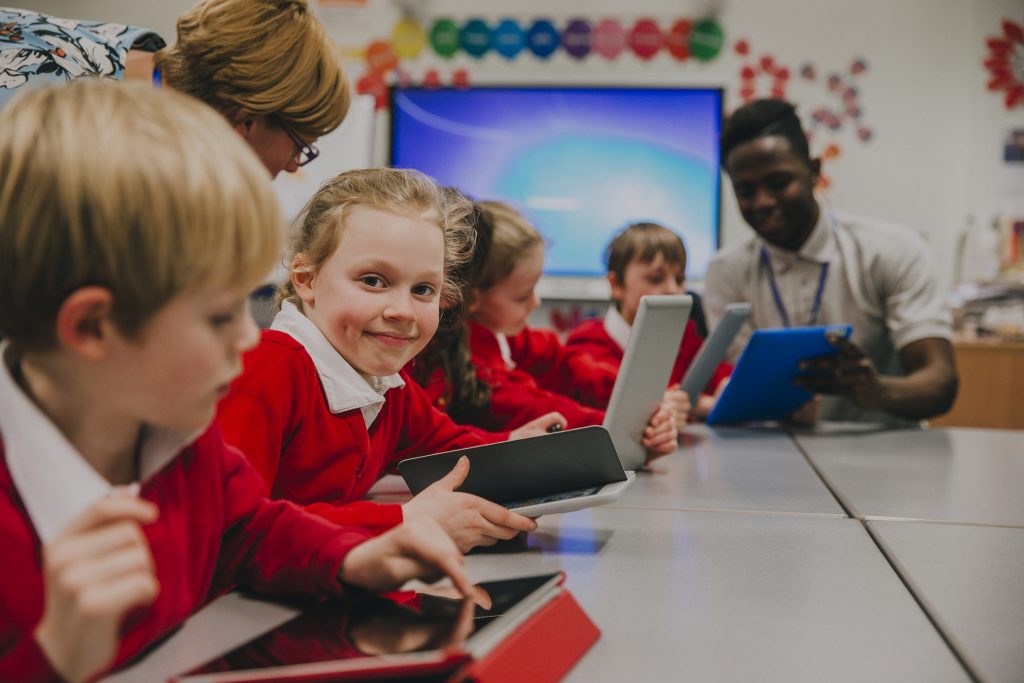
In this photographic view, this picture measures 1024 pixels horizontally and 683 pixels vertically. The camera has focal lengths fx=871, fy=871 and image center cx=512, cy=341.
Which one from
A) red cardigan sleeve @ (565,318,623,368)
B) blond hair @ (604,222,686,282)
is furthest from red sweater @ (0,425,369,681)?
blond hair @ (604,222,686,282)

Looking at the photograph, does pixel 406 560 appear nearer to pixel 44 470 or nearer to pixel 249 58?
pixel 44 470

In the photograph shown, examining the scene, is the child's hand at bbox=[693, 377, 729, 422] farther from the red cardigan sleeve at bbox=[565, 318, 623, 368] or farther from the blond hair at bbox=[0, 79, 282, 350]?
the blond hair at bbox=[0, 79, 282, 350]

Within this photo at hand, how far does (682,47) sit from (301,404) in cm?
348

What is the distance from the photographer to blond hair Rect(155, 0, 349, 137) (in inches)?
47.4

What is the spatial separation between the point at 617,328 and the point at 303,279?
1.29 meters

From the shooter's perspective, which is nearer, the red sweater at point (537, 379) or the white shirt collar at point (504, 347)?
the red sweater at point (537, 379)

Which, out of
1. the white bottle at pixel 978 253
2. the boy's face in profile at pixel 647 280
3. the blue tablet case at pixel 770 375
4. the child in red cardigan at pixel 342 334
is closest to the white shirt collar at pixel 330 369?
the child in red cardigan at pixel 342 334

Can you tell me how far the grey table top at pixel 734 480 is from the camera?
1.18 m

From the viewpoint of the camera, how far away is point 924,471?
146cm

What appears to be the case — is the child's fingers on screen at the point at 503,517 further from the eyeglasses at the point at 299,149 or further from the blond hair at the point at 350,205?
the eyeglasses at the point at 299,149

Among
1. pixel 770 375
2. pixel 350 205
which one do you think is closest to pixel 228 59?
pixel 350 205

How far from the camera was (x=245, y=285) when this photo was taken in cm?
54

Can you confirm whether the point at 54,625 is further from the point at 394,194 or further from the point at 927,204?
the point at 927,204

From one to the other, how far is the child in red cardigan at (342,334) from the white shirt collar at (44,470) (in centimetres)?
39
